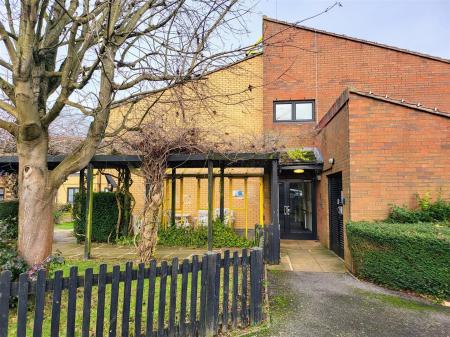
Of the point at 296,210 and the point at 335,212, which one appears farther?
the point at 296,210

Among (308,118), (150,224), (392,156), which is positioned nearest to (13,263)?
(150,224)

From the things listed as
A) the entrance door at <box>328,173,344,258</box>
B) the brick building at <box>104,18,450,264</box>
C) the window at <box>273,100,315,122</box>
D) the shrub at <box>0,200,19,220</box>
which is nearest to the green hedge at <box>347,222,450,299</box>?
the brick building at <box>104,18,450,264</box>

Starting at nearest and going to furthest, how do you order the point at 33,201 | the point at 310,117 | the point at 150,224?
the point at 33,201 → the point at 150,224 → the point at 310,117

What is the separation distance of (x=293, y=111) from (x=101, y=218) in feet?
26.4

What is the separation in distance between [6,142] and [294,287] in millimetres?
9378

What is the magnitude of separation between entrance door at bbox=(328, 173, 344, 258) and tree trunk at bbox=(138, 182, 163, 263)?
4.57m

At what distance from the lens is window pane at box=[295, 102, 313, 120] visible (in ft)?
40.8

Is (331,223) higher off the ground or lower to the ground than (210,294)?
higher

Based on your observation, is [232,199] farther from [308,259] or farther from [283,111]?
[308,259]

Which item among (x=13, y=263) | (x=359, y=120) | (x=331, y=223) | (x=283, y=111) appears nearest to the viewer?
(x=13, y=263)

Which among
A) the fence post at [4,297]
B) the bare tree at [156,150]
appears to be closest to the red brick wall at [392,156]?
the bare tree at [156,150]

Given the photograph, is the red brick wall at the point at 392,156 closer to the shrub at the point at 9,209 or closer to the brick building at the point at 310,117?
the brick building at the point at 310,117

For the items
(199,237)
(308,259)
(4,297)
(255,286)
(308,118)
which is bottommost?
(308,259)

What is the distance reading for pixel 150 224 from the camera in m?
7.37
